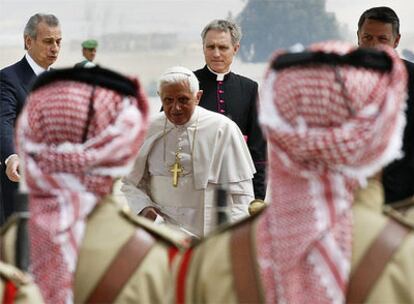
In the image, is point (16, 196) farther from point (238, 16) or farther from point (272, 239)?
point (238, 16)

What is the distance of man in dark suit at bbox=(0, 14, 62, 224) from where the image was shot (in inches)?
328

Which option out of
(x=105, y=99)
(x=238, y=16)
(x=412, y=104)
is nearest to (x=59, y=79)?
(x=105, y=99)

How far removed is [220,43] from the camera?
8.91 metres

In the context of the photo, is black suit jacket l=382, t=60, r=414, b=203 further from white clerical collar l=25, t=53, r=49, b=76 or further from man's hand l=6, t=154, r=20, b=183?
white clerical collar l=25, t=53, r=49, b=76

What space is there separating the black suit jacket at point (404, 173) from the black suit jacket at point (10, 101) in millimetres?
2818

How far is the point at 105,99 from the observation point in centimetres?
389

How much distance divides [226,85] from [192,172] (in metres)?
1.27

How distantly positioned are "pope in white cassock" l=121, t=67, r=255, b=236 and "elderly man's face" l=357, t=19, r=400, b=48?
98 cm

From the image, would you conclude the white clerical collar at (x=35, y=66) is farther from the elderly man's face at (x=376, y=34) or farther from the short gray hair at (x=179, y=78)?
the elderly man's face at (x=376, y=34)

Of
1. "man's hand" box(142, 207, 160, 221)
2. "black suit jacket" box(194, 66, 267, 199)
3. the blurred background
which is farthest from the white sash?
the blurred background

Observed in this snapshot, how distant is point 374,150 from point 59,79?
0.89 meters

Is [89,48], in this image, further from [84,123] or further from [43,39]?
[84,123]

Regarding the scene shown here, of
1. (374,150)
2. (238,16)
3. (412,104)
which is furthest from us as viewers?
(238,16)

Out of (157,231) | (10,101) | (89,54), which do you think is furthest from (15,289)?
(89,54)
